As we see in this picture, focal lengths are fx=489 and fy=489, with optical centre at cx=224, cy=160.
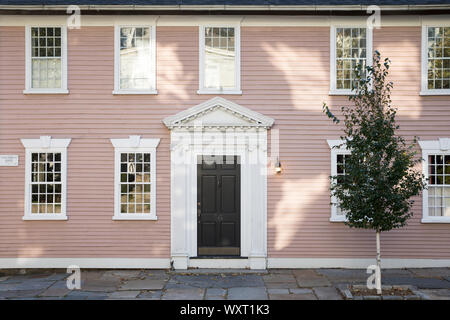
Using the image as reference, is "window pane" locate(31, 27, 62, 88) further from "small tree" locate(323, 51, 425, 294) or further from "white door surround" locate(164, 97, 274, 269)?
"small tree" locate(323, 51, 425, 294)

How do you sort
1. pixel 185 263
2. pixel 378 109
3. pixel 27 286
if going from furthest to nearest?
pixel 185 263 < pixel 27 286 < pixel 378 109

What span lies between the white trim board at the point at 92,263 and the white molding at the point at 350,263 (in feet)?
9.26

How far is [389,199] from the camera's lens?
31.0 ft

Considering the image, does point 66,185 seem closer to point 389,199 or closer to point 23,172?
point 23,172

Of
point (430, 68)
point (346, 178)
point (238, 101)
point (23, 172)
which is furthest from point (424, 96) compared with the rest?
point (23, 172)

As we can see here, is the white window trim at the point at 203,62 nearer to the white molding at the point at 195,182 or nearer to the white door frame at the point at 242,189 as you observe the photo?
the white molding at the point at 195,182

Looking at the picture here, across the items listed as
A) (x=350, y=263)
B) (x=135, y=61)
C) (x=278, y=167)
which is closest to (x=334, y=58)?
(x=278, y=167)

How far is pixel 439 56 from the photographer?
12.1m

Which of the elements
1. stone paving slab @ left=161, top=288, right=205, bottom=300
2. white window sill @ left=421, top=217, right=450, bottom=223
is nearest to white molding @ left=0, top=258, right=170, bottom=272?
stone paving slab @ left=161, top=288, right=205, bottom=300

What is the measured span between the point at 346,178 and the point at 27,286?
23.6 feet

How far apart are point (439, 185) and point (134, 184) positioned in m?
7.52

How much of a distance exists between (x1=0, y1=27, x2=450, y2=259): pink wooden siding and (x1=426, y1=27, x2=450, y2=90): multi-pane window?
1.23 feet

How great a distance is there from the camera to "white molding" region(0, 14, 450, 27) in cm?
1200

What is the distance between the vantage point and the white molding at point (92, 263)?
1199cm
